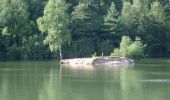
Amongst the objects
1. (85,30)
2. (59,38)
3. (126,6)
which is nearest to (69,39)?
(59,38)

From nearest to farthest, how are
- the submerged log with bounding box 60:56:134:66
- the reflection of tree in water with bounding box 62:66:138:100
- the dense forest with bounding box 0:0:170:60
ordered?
the reflection of tree in water with bounding box 62:66:138:100 → the submerged log with bounding box 60:56:134:66 → the dense forest with bounding box 0:0:170:60

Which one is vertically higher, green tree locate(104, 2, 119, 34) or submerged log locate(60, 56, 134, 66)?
green tree locate(104, 2, 119, 34)

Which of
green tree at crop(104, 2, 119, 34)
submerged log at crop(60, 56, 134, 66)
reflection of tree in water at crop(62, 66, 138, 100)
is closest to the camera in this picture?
reflection of tree in water at crop(62, 66, 138, 100)

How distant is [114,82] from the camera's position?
4659 cm

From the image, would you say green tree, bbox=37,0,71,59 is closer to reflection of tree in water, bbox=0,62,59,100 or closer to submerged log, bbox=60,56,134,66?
submerged log, bbox=60,56,134,66

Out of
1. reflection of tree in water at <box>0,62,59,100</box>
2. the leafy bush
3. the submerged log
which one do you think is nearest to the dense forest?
the leafy bush

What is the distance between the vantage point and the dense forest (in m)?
93.0

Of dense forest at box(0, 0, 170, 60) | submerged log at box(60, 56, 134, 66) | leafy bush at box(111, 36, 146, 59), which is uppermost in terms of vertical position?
dense forest at box(0, 0, 170, 60)

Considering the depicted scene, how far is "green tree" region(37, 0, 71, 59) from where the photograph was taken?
A: 9188cm

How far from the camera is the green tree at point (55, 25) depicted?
9188 cm

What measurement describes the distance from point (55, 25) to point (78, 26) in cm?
1099

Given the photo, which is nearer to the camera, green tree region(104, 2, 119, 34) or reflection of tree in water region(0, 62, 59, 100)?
reflection of tree in water region(0, 62, 59, 100)

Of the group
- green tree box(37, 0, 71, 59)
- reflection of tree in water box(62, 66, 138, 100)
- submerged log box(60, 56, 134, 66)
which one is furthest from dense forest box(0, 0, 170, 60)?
reflection of tree in water box(62, 66, 138, 100)

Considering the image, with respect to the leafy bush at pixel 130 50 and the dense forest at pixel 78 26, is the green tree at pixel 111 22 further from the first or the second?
the leafy bush at pixel 130 50
